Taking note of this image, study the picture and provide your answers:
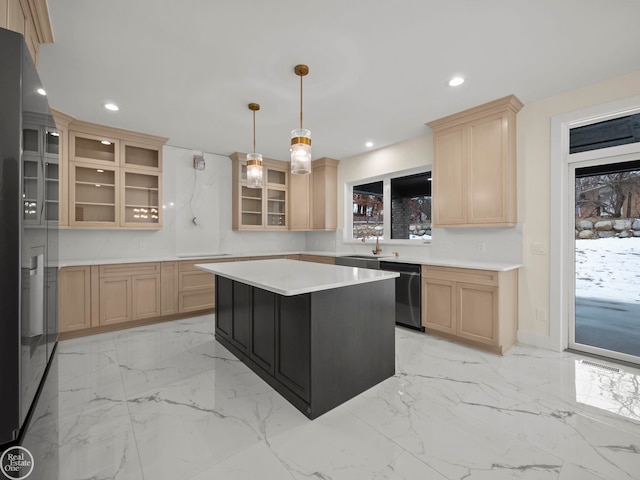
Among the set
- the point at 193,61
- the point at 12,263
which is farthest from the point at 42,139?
the point at 193,61

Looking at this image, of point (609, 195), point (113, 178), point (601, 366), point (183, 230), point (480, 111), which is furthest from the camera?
point (183, 230)

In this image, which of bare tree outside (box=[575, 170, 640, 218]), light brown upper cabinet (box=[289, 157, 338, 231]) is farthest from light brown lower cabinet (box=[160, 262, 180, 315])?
bare tree outside (box=[575, 170, 640, 218])

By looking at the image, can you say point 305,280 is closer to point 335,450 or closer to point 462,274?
point 335,450

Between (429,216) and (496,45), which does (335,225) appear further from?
(496,45)

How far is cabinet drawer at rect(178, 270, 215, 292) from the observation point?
14.1 ft

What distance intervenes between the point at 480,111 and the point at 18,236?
12.6 feet

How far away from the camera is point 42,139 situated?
1165 mm

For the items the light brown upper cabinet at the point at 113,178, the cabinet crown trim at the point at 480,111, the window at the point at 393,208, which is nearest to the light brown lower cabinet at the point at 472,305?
the window at the point at 393,208

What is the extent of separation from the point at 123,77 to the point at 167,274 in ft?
8.03

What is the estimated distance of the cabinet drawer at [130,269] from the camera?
12.2 feet

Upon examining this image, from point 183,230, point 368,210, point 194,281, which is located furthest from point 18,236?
point 368,210

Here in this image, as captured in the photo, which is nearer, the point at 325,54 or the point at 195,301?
the point at 325,54

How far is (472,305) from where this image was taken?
126 inches

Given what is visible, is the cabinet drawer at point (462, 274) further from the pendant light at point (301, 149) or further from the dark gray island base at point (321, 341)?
the pendant light at point (301, 149)
